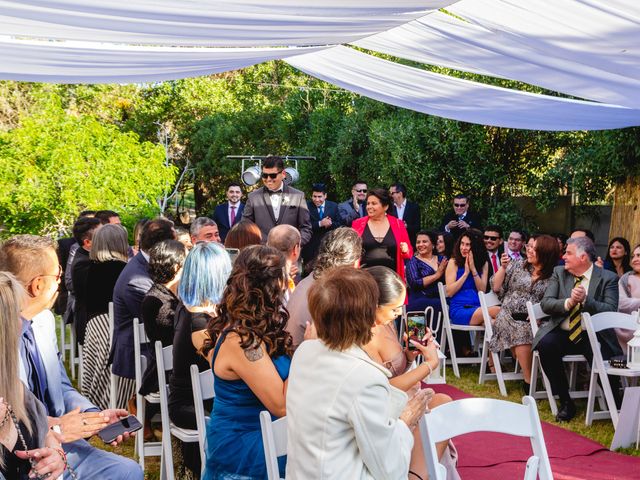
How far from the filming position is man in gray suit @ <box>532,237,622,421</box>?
6641mm

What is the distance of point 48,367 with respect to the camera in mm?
3631

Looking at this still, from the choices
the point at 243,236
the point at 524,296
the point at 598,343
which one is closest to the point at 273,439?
the point at 243,236

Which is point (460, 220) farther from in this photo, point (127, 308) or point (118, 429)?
point (118, 429)

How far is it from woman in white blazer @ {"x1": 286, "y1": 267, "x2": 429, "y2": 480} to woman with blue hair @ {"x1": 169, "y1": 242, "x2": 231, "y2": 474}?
4.58ft

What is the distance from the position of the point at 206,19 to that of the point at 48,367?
6.74 feet

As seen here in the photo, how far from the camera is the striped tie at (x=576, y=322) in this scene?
6.67m

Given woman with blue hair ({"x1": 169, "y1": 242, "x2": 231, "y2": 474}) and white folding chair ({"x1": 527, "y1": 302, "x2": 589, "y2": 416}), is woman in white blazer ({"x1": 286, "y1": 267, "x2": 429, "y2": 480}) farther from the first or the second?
white folding chair ({"x1": 527, "y1": 302, "x2": 589, "y2": 416})

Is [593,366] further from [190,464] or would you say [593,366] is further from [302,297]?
[190,464]

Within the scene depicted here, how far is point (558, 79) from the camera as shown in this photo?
20.4 feet

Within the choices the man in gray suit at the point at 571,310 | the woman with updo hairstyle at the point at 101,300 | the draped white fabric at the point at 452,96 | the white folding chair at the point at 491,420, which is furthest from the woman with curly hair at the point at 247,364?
the man in gray suit at the point at 571,310

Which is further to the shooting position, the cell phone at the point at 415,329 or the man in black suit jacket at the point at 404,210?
the man in black suit jacket at the point at 404,210

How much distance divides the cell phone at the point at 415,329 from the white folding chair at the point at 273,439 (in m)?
1.09

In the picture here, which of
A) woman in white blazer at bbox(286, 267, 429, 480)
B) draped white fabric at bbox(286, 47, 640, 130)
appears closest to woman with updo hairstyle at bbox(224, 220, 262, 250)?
draped white fabric at bbox(286, 47, 640, 130)

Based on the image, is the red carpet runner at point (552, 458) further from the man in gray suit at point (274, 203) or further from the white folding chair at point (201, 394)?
the man in gray suit at point (274, 203)
